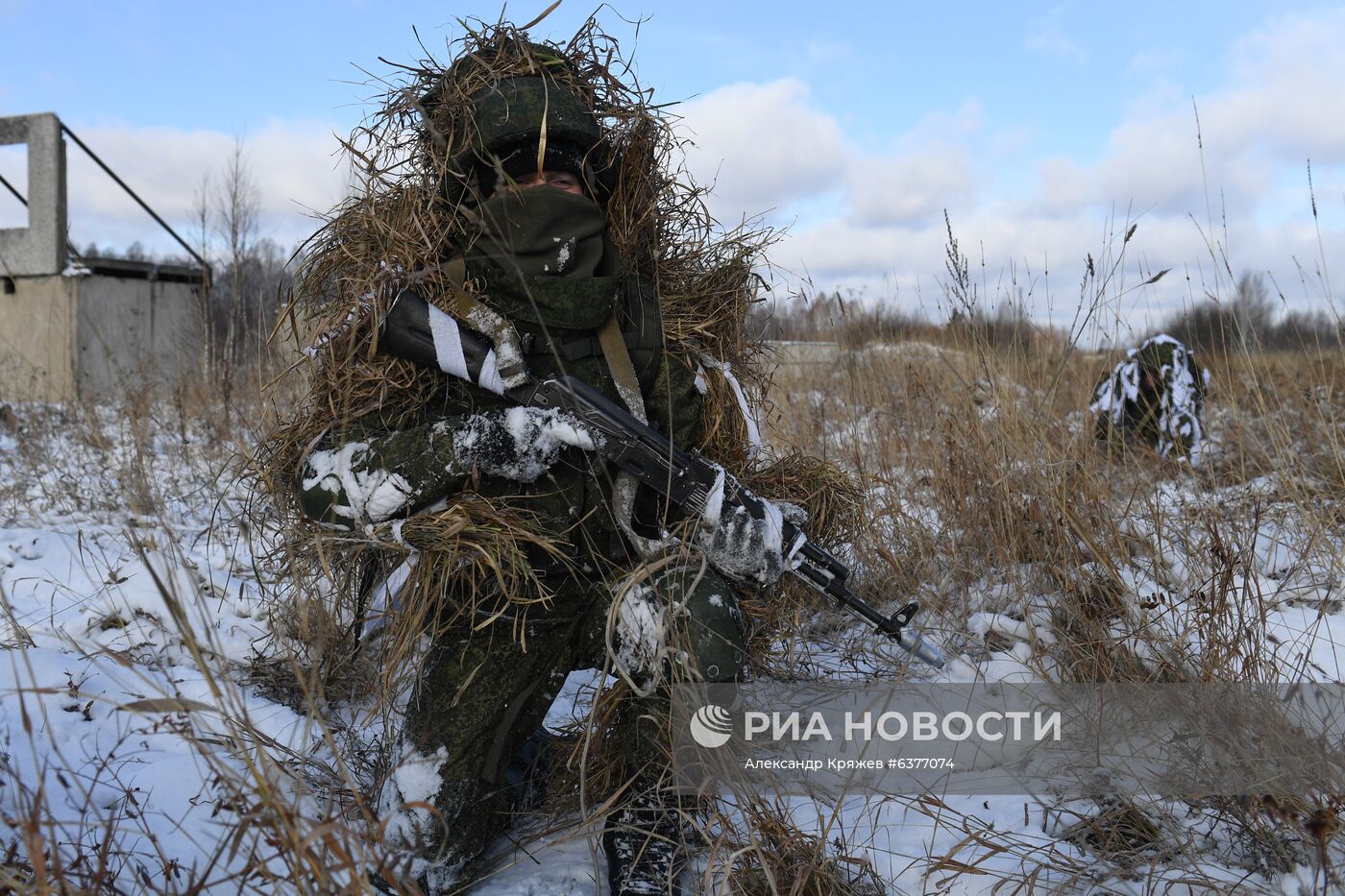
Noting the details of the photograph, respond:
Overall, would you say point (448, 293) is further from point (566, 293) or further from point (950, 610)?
point (950, 610)

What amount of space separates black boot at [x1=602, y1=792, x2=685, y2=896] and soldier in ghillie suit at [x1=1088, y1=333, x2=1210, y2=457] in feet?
12.7

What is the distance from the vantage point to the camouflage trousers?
172 centimetres

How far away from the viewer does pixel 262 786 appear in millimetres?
1042

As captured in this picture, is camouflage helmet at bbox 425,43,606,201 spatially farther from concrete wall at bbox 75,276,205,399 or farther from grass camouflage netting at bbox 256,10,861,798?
concrete wall at bbox 75,276,205,399

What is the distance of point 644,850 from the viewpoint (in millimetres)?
1663

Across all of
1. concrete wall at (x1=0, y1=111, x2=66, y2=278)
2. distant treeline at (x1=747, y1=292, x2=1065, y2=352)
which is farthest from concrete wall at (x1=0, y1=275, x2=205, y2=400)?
distant treeline at (x1=747, y1=292, x2=1065, y2=352)

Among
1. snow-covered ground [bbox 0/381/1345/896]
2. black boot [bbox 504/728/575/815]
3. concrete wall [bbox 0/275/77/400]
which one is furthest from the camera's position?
concrete wall [bbox 0/275/77/400]

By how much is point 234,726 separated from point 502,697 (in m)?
0.61

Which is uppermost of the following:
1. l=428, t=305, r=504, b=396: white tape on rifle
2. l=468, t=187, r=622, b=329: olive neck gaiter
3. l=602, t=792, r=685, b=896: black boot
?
l=468, t=187, r=622, b=329: olive neck gaiter

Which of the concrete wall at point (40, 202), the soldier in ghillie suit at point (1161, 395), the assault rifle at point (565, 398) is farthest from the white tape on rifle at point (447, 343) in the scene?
the concrete wall at point (40, 202)

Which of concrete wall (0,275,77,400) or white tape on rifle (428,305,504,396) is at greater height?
concrete wall (0,275,77,400)

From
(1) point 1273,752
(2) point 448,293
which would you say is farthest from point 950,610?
(2) point 448,293

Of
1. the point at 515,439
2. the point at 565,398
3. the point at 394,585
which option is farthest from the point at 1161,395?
the point at 394,585

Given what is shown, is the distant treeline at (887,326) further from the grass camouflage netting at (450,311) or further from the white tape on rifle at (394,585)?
the white tape on rifle at (394,585)
